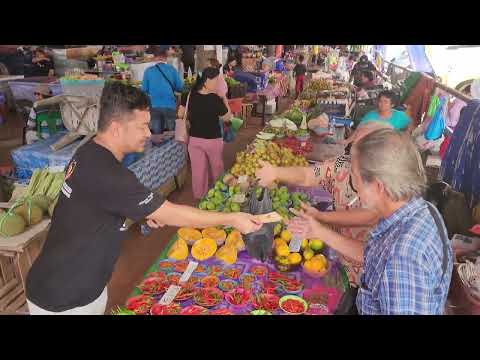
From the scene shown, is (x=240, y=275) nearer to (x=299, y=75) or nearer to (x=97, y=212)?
(x=97, y=212)

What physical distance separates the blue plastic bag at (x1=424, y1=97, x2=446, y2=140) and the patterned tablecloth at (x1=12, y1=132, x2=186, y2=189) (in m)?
3.46

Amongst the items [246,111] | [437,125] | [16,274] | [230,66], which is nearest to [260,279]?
[16,274]

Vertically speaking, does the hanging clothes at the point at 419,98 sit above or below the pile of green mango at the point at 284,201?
above

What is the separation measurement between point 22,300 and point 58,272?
5.86 ft

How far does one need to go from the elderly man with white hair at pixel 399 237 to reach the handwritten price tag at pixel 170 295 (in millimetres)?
1036

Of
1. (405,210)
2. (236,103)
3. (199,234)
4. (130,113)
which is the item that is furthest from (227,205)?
(236,103)

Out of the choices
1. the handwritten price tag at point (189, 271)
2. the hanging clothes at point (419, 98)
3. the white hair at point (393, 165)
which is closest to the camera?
the white hair at point (393, 165)

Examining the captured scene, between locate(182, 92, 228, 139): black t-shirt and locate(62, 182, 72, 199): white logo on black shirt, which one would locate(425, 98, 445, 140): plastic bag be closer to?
locate(182, 92, 228, 139): black t-shirt

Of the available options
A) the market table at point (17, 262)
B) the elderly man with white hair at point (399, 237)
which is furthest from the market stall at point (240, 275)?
the market table at point (17, 262)

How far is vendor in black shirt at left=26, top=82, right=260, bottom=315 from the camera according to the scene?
1648 millimetres

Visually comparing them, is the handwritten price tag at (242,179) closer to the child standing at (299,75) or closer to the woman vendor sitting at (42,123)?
the woman vendor sitting at (42,123)

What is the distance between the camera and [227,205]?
2803 millimetres

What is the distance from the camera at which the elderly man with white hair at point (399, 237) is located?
4.10ft

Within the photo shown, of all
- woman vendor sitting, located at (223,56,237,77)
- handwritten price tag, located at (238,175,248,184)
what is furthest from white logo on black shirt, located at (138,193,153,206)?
woman vendor sitting, located at (223,56,237,77)
